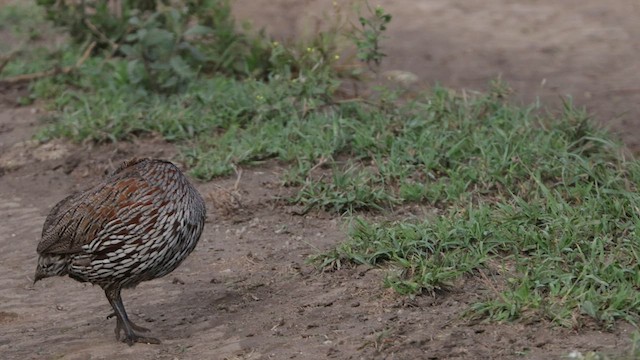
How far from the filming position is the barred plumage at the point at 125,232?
4.87m

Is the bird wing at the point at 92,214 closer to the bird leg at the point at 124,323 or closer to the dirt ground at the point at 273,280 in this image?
the bird leg at the point at 124,323

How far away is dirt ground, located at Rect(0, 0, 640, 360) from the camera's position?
460 centimetres

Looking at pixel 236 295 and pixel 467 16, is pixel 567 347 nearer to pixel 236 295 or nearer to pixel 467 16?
pixel 236 295

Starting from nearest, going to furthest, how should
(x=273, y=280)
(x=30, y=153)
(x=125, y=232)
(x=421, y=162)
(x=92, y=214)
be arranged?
(x=125, y=232), (x=92, y=214), (x=273, y=280), (x=421, y=162), (x=30, y=153)

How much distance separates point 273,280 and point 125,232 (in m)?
0.97

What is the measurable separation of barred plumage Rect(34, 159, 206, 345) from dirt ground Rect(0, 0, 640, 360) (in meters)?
0.34

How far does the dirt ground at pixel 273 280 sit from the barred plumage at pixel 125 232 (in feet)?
1.10

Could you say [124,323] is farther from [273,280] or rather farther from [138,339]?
[273,280]

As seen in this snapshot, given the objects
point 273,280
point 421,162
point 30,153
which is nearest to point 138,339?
point 273,280

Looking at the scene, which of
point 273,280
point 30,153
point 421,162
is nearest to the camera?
point 273,280

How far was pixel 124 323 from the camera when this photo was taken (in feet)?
16.4

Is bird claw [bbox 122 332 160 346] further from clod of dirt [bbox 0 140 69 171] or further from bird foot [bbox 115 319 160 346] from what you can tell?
clod of dirt [bbox 0 140 69 171]

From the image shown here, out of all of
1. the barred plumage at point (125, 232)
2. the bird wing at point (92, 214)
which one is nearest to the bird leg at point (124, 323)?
the barred plumage at point (125, 232)

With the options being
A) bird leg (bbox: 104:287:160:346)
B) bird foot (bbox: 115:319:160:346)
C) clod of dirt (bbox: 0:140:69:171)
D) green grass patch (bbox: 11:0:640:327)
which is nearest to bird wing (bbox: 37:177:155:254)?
bird leg (bbox: 104:287:160:346)
